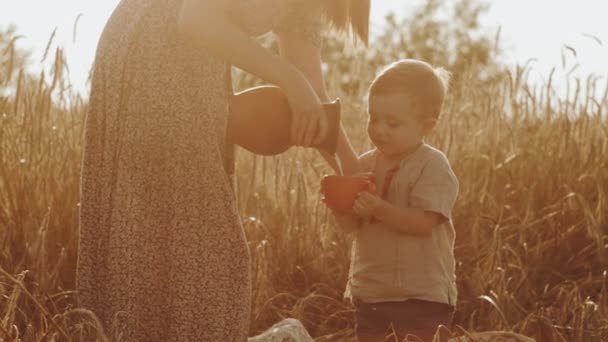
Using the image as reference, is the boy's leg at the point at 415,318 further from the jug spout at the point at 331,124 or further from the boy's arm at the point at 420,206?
the jug spout at the point at 331,124

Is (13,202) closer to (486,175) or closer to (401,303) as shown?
(401,303)

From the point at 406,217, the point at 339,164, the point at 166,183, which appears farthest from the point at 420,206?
the point at 166,183

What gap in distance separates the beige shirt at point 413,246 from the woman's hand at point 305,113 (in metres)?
0.50

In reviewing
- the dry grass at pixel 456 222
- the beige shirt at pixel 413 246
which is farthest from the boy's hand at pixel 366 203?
the dry grass at pixel 456 222

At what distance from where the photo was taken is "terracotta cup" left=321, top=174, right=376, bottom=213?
111 inches

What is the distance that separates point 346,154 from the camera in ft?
9.88

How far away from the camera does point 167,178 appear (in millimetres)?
2568

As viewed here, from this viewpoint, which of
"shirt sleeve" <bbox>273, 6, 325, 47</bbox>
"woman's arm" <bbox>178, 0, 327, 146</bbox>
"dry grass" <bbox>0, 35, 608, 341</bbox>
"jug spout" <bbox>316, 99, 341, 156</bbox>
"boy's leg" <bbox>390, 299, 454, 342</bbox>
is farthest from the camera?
"dry grass" <bbox>0, 35, 608, 341</bbox>

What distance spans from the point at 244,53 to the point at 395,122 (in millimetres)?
634

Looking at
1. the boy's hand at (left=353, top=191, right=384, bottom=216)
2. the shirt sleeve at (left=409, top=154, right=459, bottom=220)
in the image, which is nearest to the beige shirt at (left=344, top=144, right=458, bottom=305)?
the shirt sleeve at (left=409, top=154, right=459, bottom=220)

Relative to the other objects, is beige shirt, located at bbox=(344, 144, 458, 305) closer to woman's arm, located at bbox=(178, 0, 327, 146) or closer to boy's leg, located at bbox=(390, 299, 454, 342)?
boy's leg, located at bbox=(390, 299, 454, 342)

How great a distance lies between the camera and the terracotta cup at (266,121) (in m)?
2.54

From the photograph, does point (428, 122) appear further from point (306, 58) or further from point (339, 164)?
point (306, 58)

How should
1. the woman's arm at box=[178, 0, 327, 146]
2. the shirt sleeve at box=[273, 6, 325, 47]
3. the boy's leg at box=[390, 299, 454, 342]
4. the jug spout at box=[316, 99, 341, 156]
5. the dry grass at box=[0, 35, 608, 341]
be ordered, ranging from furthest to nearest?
the dry grass at box=[0, 35, 608, 341] → the boy's leg at box=[390, 299, 454, 342] → the shirt sleeve at box=[273, 6, 325, 47] → the jug spout at box=[316, 99, 341, 156] → the woman's arm at box=[178, 0, 327, 146]
